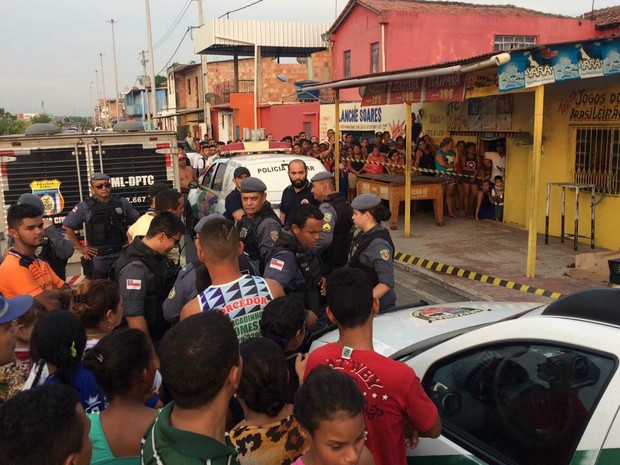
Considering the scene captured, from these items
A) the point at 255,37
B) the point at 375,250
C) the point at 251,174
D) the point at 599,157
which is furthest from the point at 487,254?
the point at 255,37

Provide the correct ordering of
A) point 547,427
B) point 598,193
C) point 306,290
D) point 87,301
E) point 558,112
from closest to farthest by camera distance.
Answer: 1. point 547,427
2. point 87,301
3. point 306,290
4. point 598,193
5. point 558,112

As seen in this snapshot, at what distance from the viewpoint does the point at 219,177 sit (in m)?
11.3

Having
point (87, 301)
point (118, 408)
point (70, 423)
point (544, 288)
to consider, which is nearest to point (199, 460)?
point (70, 423)

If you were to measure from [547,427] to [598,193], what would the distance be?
29.3 feet

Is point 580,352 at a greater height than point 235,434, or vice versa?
point 580,352

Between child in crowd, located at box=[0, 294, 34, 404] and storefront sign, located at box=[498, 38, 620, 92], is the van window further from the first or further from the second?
child in crowd, located at box=[0, 294, 34, 404]

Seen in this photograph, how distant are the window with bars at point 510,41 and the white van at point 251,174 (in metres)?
15.1

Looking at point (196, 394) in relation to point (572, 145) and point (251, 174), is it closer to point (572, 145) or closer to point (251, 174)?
point (251, 174)

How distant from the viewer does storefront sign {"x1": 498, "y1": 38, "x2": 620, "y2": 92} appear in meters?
8.02

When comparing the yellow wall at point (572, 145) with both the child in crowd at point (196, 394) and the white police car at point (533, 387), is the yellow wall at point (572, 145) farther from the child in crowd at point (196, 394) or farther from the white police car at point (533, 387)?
the child in crowd at point (196, 394)

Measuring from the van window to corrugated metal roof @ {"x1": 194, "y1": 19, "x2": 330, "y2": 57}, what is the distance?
18.1m

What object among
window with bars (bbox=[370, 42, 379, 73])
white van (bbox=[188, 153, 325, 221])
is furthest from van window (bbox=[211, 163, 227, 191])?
window with bars (bbox=[370, 42, 379, 73])

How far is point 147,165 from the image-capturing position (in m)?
8.66

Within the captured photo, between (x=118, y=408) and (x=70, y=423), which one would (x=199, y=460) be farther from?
(x=118, y=408)
